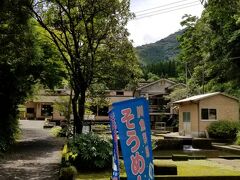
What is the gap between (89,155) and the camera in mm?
13586

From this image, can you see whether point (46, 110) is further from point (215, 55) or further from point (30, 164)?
point (30, 164)

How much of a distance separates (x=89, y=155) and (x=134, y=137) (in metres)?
8.48

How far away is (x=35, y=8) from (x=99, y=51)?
3585mm

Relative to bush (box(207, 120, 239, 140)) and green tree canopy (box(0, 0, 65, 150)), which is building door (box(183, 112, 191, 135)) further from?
green tree canopy (box(0, 0, 65, 150))

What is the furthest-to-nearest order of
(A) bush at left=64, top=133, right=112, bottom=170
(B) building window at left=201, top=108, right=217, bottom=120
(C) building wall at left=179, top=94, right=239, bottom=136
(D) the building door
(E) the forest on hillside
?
1. (E) the forest on hillside
2. (D) the building door
3. (B) building window at left=201, top=108, right=217, bottom=120
4. (C) building wall at left=179, top=94, right=239, bottom=136
5. (A) bush at left=64, top=133, right=112, bottom=170

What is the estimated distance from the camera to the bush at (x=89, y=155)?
530 inches

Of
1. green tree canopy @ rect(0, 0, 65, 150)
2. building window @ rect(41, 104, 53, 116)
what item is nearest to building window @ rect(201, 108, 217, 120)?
green tree canopy @ rect(0, 0, 65, 150)

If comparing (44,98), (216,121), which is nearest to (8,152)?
(216,121)

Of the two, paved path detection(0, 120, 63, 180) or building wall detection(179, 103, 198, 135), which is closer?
paved path detection(0, 120, 63, 180)

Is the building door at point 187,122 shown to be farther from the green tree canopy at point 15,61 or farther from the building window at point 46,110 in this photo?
the building window at point 46,110

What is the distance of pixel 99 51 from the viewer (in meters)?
18.4

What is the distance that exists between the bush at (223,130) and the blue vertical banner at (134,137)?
23.4 meters

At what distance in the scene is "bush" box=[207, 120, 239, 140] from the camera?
27578 millimetres

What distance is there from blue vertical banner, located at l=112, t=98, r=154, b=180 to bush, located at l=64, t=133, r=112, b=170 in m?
8.01
